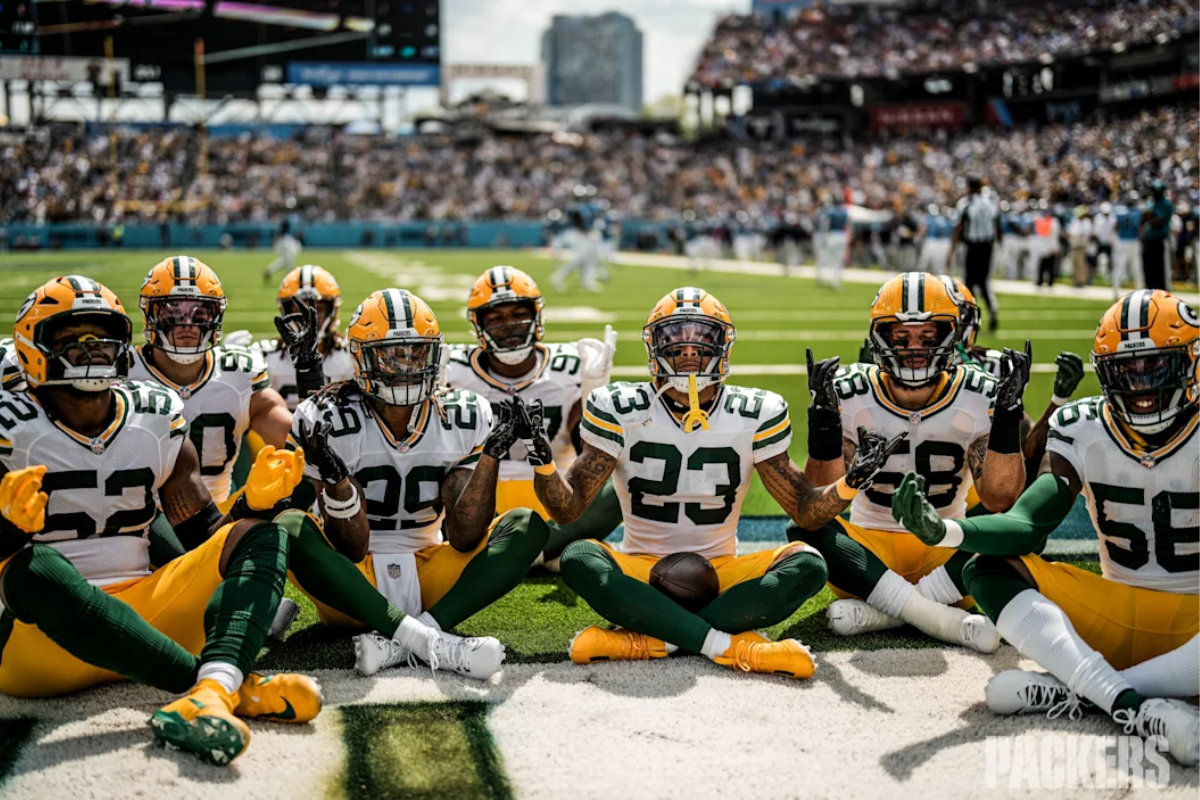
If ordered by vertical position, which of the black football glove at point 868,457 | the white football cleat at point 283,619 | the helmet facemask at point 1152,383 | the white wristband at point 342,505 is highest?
the helmet facemask at point 1152,383

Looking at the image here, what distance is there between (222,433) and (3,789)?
2498 mm

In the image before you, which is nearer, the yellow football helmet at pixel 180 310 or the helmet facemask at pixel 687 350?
the helmet facemask at pixel 687 350

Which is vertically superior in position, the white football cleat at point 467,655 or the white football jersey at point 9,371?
the white football jersey at point 9,371

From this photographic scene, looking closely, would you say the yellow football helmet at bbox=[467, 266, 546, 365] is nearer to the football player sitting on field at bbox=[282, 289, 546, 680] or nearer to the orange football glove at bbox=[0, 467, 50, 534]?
the football player sitting on field at bbox=[282, 289, 546, 680]

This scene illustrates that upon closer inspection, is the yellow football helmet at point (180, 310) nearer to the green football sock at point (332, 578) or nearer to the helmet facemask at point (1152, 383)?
the green football sock at point (332, 578)

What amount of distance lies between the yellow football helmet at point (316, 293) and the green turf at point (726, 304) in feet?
8.72

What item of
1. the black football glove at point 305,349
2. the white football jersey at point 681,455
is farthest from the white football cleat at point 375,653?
the black football glove at point 305,349

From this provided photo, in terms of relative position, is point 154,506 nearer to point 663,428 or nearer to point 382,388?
point 382,388

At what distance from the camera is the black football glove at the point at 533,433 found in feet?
13.9

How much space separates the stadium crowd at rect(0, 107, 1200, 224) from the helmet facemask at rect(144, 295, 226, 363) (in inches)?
1309

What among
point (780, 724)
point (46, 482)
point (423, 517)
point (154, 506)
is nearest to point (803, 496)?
point (780, 724)

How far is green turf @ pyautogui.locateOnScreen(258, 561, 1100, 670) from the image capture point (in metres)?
4.37

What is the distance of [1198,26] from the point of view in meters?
30.8

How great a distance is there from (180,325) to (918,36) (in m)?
46.2
